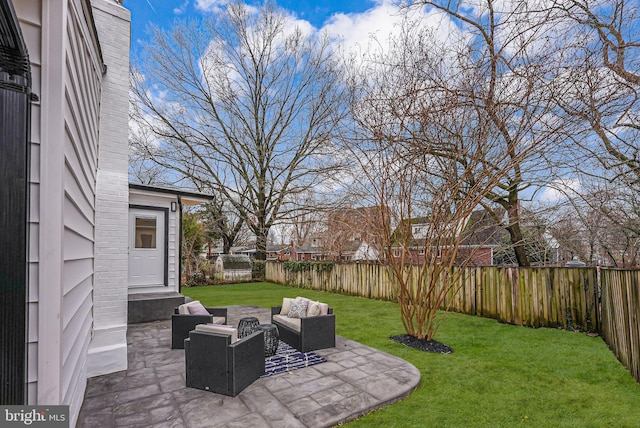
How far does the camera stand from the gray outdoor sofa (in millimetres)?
4910

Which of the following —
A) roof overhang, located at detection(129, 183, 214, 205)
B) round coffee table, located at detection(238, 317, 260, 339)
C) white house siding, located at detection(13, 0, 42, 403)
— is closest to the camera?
white house siding, located at detection(13, 0, 42, 403)

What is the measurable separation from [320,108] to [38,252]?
14.3 m

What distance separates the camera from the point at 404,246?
5441 mm

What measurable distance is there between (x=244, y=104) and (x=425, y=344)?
14.2 m

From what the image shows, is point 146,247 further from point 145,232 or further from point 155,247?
point 145,232

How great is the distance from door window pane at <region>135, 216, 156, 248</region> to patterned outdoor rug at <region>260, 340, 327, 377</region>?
178 inches

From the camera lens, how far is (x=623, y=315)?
175 inches

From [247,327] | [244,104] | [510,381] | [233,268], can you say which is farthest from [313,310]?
[244,104]

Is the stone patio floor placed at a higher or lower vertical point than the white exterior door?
lower

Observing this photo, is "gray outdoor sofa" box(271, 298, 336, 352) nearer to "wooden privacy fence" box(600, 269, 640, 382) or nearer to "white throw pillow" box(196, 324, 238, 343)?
"white throw pillow" box(196, 324, 238, 343)

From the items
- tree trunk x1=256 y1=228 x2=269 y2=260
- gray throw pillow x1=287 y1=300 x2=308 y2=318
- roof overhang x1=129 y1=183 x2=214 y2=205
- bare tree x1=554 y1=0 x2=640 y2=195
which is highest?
bare tree x1=554 y1=0 x2=640 y2=195

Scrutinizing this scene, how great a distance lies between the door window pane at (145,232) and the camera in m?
7.65

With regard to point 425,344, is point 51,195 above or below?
above

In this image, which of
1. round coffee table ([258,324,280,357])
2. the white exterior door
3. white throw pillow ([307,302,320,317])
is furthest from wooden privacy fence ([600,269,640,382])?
the white exterior door
